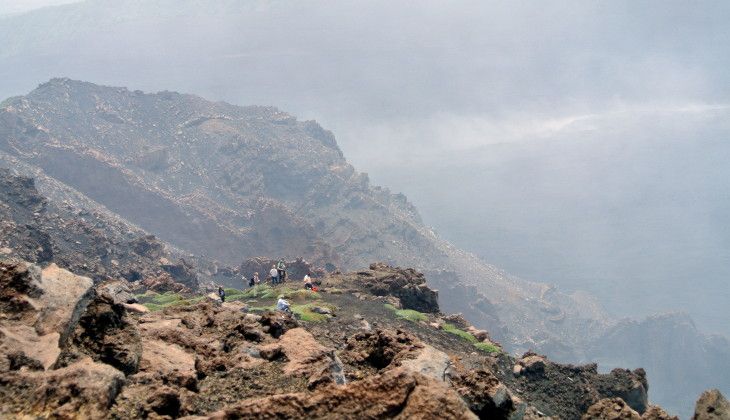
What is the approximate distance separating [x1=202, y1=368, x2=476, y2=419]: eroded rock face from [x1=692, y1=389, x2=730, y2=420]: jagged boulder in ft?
26.3

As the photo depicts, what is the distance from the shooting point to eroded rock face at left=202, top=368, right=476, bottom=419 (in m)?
5.50

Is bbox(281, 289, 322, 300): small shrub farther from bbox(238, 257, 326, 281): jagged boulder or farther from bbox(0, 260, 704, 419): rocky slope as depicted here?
bbox(238, 257, 326, 281): jagged boulder

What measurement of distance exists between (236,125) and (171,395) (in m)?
199

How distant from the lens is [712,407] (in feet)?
35.5

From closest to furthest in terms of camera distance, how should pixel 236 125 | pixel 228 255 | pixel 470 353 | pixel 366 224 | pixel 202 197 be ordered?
pixel 470 353 < pixel 228 255 < pixel 202 197 < pixel 366 224 < pixel 236 125

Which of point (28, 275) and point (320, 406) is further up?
point (28, 275)

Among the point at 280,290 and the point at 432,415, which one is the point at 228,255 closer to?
the point at 280,290

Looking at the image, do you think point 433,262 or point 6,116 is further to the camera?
point 433,262

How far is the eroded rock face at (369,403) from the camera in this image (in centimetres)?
550

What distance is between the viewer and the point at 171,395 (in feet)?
22.0

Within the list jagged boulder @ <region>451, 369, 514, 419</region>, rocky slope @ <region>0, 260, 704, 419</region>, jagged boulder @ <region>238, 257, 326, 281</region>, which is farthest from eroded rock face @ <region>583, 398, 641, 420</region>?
jagged boulder @ <region>238, 257, 326, 281</region>

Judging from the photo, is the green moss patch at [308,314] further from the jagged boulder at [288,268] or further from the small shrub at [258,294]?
the jagged boulder at [288,268]

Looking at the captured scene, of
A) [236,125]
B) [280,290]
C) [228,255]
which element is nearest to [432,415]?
[280,290]

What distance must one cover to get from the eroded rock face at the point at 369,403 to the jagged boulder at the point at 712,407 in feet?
26.3
